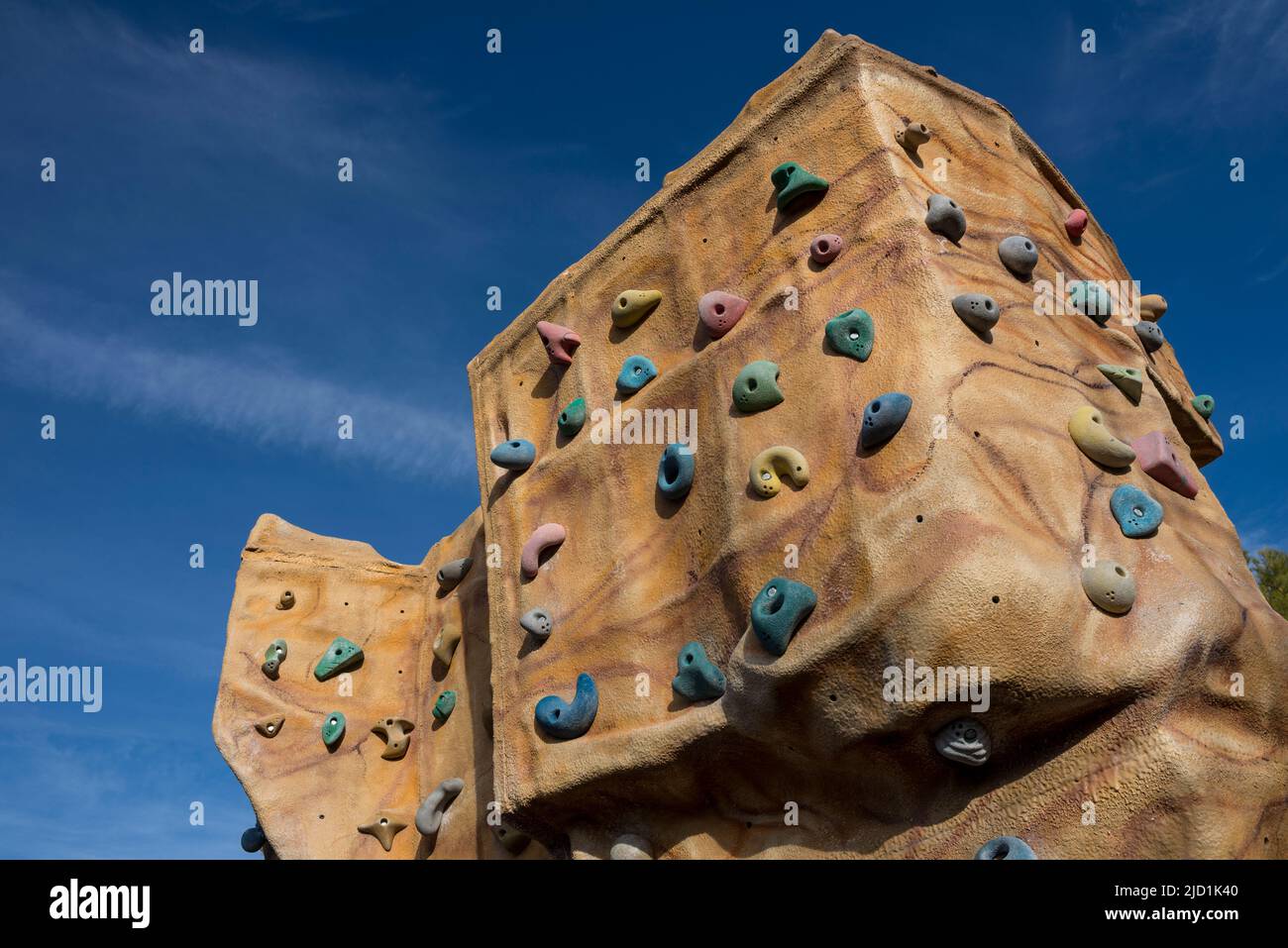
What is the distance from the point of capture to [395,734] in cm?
712

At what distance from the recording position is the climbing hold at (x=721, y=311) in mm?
5008

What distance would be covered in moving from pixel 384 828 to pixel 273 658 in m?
1.64

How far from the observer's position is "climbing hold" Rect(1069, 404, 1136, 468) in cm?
415

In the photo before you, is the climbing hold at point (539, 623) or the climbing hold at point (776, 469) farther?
the climbing hold at point (539, 623)

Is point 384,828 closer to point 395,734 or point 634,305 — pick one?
point 395,734

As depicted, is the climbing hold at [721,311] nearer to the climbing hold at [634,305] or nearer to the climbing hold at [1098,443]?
the climbing hold at [634,305]

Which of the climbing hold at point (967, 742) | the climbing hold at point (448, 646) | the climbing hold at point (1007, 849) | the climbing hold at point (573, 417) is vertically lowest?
the climbing hold at point (1007, 849)

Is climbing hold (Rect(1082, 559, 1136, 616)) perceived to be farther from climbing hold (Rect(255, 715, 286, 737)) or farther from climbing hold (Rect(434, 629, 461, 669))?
climbing hold (Rect(255, 715, 286, 737))

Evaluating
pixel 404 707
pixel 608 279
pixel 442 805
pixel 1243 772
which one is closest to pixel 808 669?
pixel 1243 772

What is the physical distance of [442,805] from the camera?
6.45 m

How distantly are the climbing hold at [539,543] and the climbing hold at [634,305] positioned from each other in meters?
1.08

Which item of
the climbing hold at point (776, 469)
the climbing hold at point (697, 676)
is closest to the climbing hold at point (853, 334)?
the climbing hold at point (776, 469)

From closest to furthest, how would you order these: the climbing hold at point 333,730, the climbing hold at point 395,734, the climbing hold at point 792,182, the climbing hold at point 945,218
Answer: the climbing hold at point 945,218, the climbing hold at point 792,182, the climbing hold at point 395,734, the climbing hold at point 333,730
